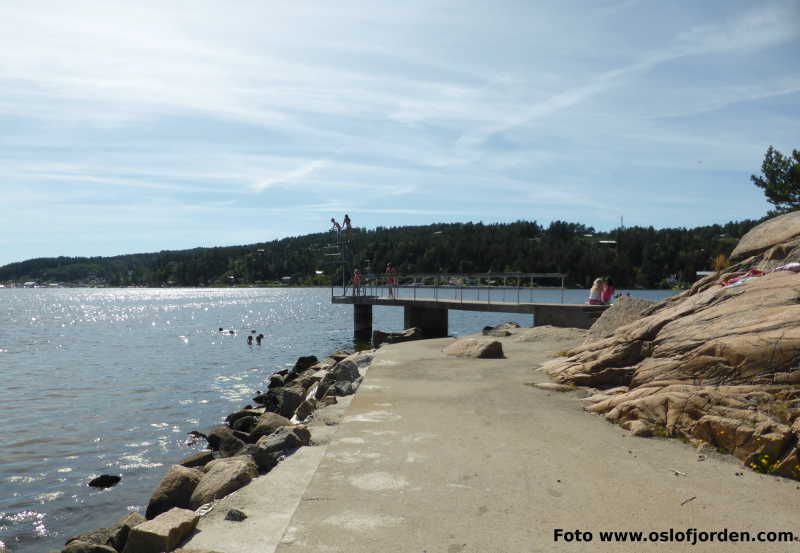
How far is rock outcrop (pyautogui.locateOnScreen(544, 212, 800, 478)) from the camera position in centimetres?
628

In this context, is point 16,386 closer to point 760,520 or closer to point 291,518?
point 291,518

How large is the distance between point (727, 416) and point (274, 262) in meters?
197

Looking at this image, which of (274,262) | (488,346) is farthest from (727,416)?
(274,262)

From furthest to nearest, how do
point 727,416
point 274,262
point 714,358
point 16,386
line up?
point 274,262
point 16,386
point 714,358
point 727,416

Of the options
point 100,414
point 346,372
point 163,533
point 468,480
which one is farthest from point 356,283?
point 163,533

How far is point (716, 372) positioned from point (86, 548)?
308 inches

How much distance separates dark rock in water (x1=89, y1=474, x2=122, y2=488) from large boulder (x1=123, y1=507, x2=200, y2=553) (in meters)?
7.02

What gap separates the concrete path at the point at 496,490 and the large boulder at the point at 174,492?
1716 mm

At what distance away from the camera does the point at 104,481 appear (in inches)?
442

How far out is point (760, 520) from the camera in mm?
4652

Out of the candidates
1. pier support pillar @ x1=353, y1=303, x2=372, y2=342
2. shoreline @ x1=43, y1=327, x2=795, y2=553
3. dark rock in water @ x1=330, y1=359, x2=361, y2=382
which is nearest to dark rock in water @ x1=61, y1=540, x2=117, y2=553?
shoreline @ x1=43, y1=327, x2=795, y2=553

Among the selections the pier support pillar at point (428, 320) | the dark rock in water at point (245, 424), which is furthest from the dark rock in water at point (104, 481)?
the pier support pillar at point (428, 320)

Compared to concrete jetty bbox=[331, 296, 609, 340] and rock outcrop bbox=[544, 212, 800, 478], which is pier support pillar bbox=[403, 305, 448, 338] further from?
rock outcrop bbox=[544, 212, 800, 478]

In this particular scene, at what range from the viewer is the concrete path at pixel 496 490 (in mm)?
4398
